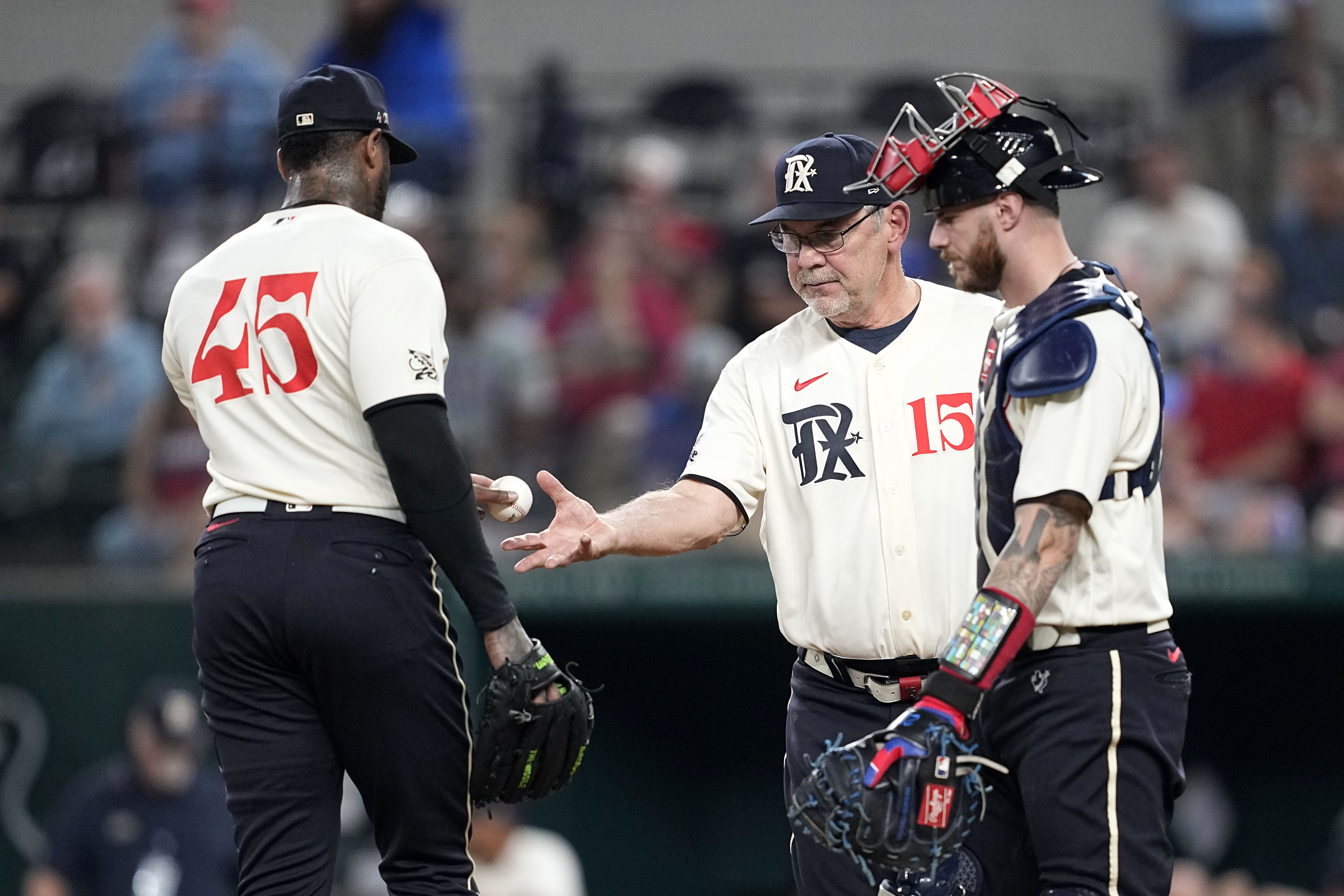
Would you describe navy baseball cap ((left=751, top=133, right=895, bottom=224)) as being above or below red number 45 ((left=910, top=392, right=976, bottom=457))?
above

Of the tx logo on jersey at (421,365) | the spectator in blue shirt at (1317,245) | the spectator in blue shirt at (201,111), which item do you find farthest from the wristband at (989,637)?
the spectator in blue shirt at (201,111)

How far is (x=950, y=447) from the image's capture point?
397 cm

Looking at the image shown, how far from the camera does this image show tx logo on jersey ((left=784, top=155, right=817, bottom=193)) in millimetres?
4008

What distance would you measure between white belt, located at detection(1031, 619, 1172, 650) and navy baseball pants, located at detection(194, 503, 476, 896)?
118cm

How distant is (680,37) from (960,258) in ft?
32.1

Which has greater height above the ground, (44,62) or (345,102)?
(44,62)

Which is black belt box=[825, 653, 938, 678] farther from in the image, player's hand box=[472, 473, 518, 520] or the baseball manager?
player's hand box=[472, 473, 518, 520]

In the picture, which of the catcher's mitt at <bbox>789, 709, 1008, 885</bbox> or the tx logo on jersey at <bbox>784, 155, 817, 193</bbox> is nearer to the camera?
the catcher's mitt at <bbox>789, 709, 1008, 885</bbox>

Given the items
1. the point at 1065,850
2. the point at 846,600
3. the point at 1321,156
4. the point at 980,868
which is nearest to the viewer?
the point at 1065,850

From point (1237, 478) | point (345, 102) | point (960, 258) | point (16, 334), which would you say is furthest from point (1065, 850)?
point (16, 334)

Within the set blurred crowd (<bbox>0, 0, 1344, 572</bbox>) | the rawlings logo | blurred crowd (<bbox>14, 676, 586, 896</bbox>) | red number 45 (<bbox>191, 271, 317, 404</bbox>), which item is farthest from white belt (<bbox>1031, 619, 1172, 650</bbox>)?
blurred crowd (<bbox>0, 0, 1344, 572</bbox>)

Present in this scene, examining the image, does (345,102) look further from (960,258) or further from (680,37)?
(680,37)

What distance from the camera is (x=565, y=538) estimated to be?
11.9 feet

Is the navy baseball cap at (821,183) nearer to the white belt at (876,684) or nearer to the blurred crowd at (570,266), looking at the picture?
the white belt at (876,684)
